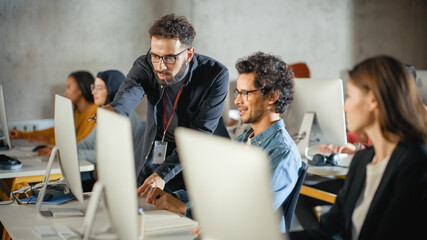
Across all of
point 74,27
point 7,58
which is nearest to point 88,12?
point 74,27

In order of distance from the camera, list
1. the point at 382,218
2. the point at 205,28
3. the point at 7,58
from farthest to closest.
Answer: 1. the point at 205,28
2. the point at 7,58
3. the point at 382,218

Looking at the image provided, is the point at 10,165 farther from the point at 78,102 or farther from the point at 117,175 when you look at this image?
the point at 117,175

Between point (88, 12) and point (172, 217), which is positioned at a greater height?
point (88, 12)

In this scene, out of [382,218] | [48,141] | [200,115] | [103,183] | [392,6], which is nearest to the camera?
[382,218]

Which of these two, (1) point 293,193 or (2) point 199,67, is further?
(2) point 199,67

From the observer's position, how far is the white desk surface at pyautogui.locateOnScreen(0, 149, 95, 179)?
2.96 meters

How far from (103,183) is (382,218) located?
2.54 ft

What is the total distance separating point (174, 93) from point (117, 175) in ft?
4.39

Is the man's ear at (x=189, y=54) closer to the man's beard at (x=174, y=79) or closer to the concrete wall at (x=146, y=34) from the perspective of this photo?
the man's beard at (x=174, y=79)

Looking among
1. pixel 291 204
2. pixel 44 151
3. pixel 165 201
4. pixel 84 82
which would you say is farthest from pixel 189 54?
pixel 84 82

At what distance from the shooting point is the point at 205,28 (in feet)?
16.4

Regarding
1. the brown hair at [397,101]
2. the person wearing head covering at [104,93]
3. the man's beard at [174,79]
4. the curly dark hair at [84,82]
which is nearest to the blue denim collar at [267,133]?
the man's beard at [174,79]

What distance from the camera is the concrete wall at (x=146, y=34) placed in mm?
4570

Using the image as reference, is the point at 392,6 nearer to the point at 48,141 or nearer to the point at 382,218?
the point at 48,141
